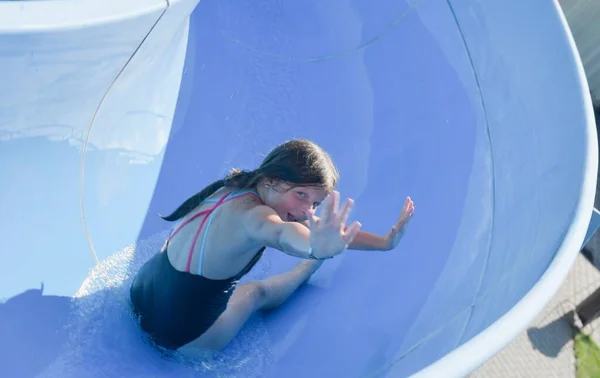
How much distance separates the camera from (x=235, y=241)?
5.63 feet

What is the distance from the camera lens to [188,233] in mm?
1816

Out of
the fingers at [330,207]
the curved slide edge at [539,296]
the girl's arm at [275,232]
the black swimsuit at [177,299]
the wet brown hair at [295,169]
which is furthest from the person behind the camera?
the black swimsuit at [177,299]

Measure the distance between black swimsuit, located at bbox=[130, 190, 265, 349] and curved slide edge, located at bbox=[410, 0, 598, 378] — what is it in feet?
1.68

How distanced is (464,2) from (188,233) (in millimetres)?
1382

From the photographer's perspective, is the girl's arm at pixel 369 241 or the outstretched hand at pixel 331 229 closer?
the outstretched hand at pixel 331 229

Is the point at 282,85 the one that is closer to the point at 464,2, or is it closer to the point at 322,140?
the point at 322,140

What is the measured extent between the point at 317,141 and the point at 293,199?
1.03 m

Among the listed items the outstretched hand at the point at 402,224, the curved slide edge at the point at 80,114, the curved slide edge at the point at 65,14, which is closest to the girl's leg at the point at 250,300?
the outstretched hand at the point at 402,224

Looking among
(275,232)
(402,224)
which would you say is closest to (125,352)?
(275,232)

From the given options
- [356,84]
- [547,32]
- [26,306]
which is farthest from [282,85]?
[26,306]

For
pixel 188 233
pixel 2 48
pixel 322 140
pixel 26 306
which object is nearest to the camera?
pixel 188 233

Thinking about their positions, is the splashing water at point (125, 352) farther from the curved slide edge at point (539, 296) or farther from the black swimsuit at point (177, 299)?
the curved slide edge at point (539, 296)

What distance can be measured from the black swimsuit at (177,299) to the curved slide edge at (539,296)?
513 millimetres

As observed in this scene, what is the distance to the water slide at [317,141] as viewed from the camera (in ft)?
6.26
